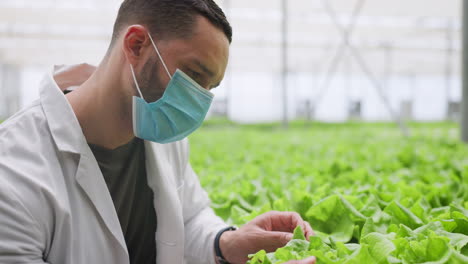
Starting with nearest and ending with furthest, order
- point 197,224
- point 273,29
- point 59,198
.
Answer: point 59,198 → point 197,224 → point 273,29

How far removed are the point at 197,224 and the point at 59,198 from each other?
25.6 inches

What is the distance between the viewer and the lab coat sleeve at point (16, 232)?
1.09 m

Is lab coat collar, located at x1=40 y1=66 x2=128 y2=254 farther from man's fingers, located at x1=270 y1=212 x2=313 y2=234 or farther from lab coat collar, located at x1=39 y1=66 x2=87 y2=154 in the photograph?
man's fingers, located at x1=270 y1=212 x2=313 y2=234

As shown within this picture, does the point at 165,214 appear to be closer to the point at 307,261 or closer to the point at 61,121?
the point at 61,121

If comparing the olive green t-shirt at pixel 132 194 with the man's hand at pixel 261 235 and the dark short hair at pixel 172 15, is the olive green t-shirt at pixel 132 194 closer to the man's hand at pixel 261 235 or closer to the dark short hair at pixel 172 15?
the man's hand at pixel 261 235

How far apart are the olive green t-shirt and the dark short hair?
47 cm

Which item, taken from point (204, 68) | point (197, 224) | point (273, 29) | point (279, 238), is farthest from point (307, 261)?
point (273, 29)

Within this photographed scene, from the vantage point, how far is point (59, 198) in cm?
126

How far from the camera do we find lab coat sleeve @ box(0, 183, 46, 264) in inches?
43.0

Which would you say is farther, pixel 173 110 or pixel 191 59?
pixel 173 110

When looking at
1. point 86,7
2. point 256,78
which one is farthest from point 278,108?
point 86,7

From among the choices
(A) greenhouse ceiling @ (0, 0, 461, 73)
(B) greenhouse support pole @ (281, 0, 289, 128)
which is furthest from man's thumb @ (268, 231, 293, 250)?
(B) greenhouse support pole @ (281, 0, 289, 128)

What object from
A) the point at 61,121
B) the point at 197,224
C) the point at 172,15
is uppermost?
the point at 172,15

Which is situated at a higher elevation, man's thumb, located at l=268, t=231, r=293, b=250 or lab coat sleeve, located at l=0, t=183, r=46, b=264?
lab coat sleeve, located at l=0, t=183, r=46, b=264
